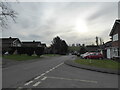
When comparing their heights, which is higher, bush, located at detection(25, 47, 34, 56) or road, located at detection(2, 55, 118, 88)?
bush, located at detection(25, 47, 34, 56)

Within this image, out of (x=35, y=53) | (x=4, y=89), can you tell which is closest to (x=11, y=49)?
(x=35, y=53)

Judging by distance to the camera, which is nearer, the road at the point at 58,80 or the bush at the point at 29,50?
the road at the point at 58,80

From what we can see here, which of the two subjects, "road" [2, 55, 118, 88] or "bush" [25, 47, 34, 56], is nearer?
"road" [2, 55, 118, 88]

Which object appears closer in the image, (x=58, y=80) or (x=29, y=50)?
(x=58, y=80)

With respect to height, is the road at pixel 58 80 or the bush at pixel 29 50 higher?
the bush at pixel 29 50

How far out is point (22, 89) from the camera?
6.82 meters

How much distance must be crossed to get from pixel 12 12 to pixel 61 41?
296 feet

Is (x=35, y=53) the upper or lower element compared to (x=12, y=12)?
lower

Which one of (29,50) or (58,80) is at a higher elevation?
(29,50)

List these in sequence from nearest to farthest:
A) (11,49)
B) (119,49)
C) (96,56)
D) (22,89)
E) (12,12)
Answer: (22,89), (12,12), (119,49), (96,56), (11,49)

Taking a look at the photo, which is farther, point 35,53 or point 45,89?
point 35,53

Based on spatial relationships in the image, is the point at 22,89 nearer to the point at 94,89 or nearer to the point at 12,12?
the point at 94,89

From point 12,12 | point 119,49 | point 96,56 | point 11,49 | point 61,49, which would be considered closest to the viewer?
point 12,12

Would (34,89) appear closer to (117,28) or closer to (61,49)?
(117,28)
